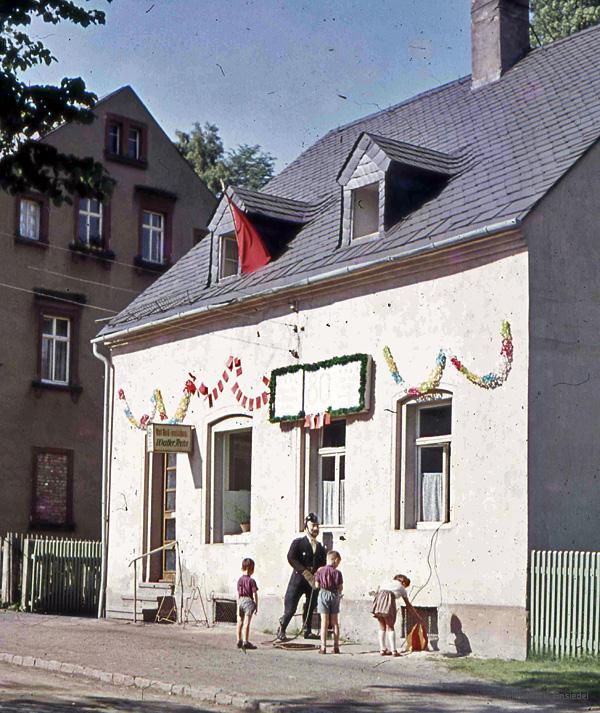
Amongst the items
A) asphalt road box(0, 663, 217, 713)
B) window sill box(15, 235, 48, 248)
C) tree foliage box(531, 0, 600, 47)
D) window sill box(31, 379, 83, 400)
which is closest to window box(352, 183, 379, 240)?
asphalt road box(0, 663, 217, 713)

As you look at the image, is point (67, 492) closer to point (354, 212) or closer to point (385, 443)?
point (354, 212)

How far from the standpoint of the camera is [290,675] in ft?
50.4

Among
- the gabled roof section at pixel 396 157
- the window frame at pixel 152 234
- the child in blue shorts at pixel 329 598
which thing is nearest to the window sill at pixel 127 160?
the window frame at pixel 152 234

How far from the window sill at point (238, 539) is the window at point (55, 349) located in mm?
11035

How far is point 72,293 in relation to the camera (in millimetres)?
33312

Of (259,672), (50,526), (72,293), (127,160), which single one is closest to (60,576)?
(50,526)

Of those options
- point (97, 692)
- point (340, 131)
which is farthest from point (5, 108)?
point (340, 131)

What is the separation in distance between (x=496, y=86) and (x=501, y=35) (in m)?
1.33

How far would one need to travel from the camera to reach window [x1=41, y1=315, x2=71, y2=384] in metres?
32.8

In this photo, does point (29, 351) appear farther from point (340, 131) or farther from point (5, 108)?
point (5, 108)

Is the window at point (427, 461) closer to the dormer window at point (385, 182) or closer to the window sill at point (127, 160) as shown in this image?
the dormer window at point (385, 182)

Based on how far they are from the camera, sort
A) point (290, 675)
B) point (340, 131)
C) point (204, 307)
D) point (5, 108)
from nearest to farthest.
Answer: point (5, 108)
point (290, 675)
point (204, 307)
point (340, 131)

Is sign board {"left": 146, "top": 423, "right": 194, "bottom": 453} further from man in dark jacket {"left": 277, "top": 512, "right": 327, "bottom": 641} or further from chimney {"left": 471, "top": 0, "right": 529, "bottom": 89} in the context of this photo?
chimney {"left": 471, "top": 0, "right": 529, "bottom": 89}

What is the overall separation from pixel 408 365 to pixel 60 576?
1017cm
